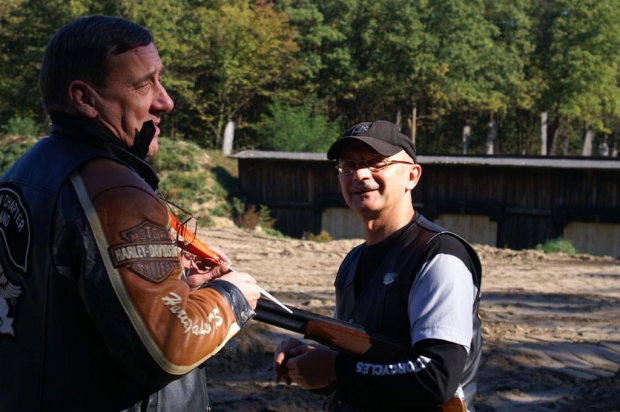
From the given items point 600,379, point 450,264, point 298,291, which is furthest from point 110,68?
point 298,291

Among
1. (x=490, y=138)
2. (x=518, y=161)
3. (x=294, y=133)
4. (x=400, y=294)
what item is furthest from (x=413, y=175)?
(x=490, y=138)

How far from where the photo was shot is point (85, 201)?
209 centimetres

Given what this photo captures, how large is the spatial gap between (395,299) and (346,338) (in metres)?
0.27

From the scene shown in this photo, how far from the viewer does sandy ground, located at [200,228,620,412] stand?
7.76 m

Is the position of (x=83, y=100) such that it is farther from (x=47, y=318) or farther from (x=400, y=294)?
(x=400, y=294)

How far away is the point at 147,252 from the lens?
6.86 feet

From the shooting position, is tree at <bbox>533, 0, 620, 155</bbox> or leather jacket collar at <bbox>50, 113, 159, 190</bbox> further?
tree at <bbox>533, 0, 620, 155</bbox>

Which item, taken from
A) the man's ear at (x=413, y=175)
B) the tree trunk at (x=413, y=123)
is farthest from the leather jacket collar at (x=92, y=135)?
the tree trunk at (x=413, y=123)

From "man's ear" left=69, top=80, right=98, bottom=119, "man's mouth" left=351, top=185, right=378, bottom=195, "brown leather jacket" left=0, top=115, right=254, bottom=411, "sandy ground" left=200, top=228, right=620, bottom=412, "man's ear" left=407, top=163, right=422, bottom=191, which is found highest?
"man's ear" left=69, top=80, right=98, bottom=119

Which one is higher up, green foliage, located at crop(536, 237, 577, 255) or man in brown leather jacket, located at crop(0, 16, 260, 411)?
man in brown leather jacket, located at crop(0, 16, 260, 411)

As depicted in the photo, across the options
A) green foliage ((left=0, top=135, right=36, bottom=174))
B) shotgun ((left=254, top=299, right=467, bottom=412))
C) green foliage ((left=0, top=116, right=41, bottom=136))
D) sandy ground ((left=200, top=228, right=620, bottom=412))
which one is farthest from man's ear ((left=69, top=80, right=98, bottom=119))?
green foliage ((left=0, top=116, right=41, bottom=136))

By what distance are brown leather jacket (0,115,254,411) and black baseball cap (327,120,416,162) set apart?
3.42 ft

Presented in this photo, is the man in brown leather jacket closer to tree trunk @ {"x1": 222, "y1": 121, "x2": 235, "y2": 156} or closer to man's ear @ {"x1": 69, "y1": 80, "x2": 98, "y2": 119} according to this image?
man's ear @ {"x1": 69, "y1": 80, "x2": 98, "y2": 119}

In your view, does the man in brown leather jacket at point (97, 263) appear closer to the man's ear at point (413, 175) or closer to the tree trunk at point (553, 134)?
the man's ear at point (413, 175)
